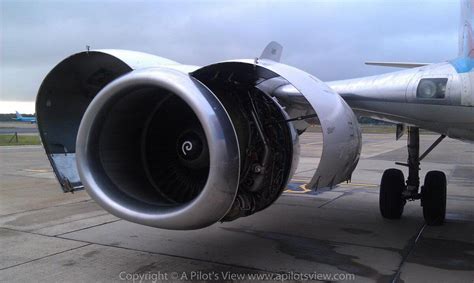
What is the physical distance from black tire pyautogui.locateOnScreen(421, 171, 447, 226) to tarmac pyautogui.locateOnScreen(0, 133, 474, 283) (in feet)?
0.52

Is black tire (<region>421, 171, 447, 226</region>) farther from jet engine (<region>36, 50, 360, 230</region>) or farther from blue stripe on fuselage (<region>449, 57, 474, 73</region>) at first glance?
jet engine (<region>36, 50, 360, 230</region>)

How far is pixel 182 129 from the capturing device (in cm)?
452

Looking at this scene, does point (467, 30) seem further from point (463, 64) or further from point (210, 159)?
point (210, 159)

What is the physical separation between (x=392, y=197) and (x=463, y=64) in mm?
2632

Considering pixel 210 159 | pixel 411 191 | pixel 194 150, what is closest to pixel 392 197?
pixel 411 191

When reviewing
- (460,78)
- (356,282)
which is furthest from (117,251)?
(460,78)

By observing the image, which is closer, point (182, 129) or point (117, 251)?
point (182, 129)

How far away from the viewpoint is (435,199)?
6480mm

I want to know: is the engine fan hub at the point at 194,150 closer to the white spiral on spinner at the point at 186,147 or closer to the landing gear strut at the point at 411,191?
the white spiral on spinner at the point at 186,147

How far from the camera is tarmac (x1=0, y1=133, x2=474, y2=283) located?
4.38 metres

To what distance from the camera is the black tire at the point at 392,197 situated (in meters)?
6.87

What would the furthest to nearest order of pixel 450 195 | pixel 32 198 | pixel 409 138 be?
pixel 450 195, pixel 32 198, pixel 409 138

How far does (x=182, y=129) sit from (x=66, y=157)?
4.05ft

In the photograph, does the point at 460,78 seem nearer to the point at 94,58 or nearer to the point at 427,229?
the point at 427,229
